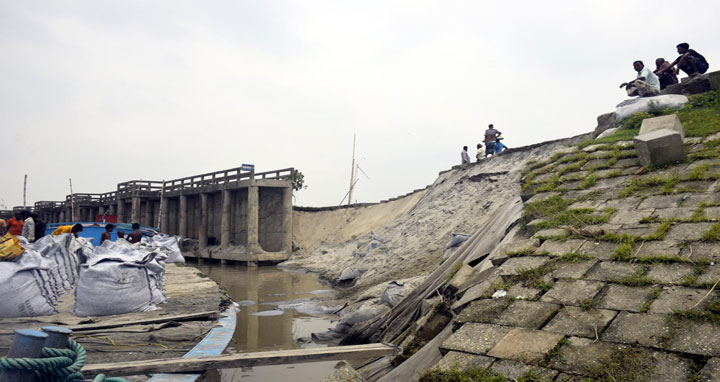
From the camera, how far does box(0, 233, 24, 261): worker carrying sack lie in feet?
15.5

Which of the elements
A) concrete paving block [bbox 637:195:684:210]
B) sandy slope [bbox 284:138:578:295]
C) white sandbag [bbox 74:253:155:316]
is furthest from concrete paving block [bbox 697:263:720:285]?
sandy slope [bbox 284:138:578:295]

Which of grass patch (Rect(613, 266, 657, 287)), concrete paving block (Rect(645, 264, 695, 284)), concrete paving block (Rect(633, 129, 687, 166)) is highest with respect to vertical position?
concrete paving block (Rect(633, 129, 687, 166))

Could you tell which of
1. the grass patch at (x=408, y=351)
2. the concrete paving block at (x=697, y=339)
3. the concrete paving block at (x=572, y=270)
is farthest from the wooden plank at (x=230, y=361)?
the concrete paving block at (x=697, y=339)

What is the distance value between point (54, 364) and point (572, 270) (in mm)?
3003

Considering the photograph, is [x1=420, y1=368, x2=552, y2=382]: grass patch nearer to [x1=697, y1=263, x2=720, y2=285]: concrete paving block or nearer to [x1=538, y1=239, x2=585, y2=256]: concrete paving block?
[x1=697, y1=263, x2=720, y2=285]: concrete paving block

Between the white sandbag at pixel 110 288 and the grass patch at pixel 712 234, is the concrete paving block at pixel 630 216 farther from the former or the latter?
the white sandbag at pixel 110 288

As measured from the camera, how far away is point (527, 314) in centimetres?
278

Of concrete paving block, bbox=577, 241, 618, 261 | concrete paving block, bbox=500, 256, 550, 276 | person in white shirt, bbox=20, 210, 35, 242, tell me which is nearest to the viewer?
concrete paving block, bbox=577, 241, 618, 261

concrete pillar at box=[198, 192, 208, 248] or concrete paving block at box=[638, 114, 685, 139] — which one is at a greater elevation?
concrete paving block at box=[638, 114, 685, 139]

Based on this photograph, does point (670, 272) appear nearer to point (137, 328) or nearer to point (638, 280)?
point (638, 280)

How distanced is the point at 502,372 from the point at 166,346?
311 cm

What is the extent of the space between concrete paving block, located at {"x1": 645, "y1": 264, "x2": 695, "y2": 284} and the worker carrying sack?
576cm

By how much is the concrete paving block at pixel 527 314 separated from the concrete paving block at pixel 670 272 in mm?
621

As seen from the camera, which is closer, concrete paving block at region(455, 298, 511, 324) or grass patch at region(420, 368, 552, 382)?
grass patch at region(420, 368, 552, 382)
